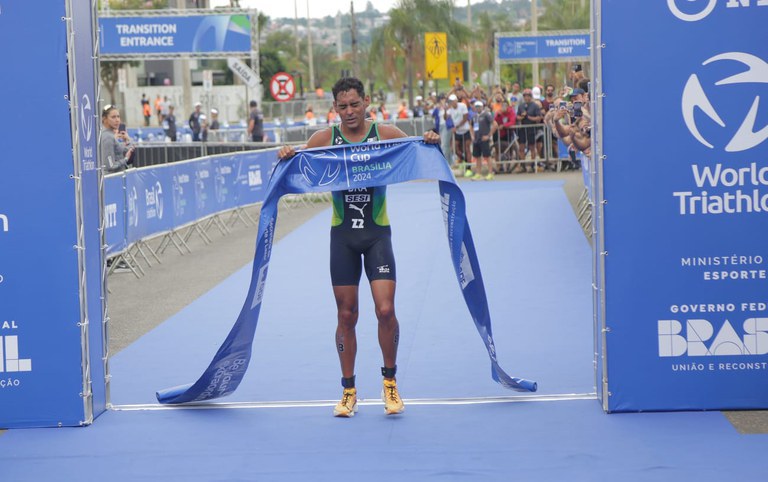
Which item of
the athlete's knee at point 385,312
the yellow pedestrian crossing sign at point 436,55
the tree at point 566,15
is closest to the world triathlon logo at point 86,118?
the athlete's knee at point 385,312

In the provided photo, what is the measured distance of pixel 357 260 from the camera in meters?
7.71

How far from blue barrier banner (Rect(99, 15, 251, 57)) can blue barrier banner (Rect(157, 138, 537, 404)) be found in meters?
23.9

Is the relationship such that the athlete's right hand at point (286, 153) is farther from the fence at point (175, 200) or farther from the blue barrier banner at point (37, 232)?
the fence at point (175, 200)

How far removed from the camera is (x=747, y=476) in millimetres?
6125

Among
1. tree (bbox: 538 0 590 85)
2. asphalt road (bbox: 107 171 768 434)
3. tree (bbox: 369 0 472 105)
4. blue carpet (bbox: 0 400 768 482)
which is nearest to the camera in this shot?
blue carpet (bbox: 0 400 768 482)

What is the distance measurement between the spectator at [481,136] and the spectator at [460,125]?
0.57 metres

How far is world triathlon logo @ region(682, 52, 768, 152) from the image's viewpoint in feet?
23.6

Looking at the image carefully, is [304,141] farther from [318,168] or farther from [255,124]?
[318,168]

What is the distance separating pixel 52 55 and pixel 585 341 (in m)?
5.00

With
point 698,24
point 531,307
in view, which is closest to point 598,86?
point 698,24

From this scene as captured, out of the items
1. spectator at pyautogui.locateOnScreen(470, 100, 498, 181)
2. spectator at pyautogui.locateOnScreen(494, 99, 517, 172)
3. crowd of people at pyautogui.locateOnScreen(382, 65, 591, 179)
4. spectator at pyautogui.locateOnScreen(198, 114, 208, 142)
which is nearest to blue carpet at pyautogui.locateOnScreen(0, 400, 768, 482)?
spectator at pyautogui.locateOnScreen(470, 100, 498, 181)

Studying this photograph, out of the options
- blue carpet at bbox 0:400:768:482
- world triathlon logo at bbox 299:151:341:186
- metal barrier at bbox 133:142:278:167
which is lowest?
blue carpet at bbox 0:400:768:482

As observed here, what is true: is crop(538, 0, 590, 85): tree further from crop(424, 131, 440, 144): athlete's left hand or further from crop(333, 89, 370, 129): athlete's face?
crop(333, 89, 370, 129): athlete's face

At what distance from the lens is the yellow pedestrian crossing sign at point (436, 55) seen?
39.4 meters
